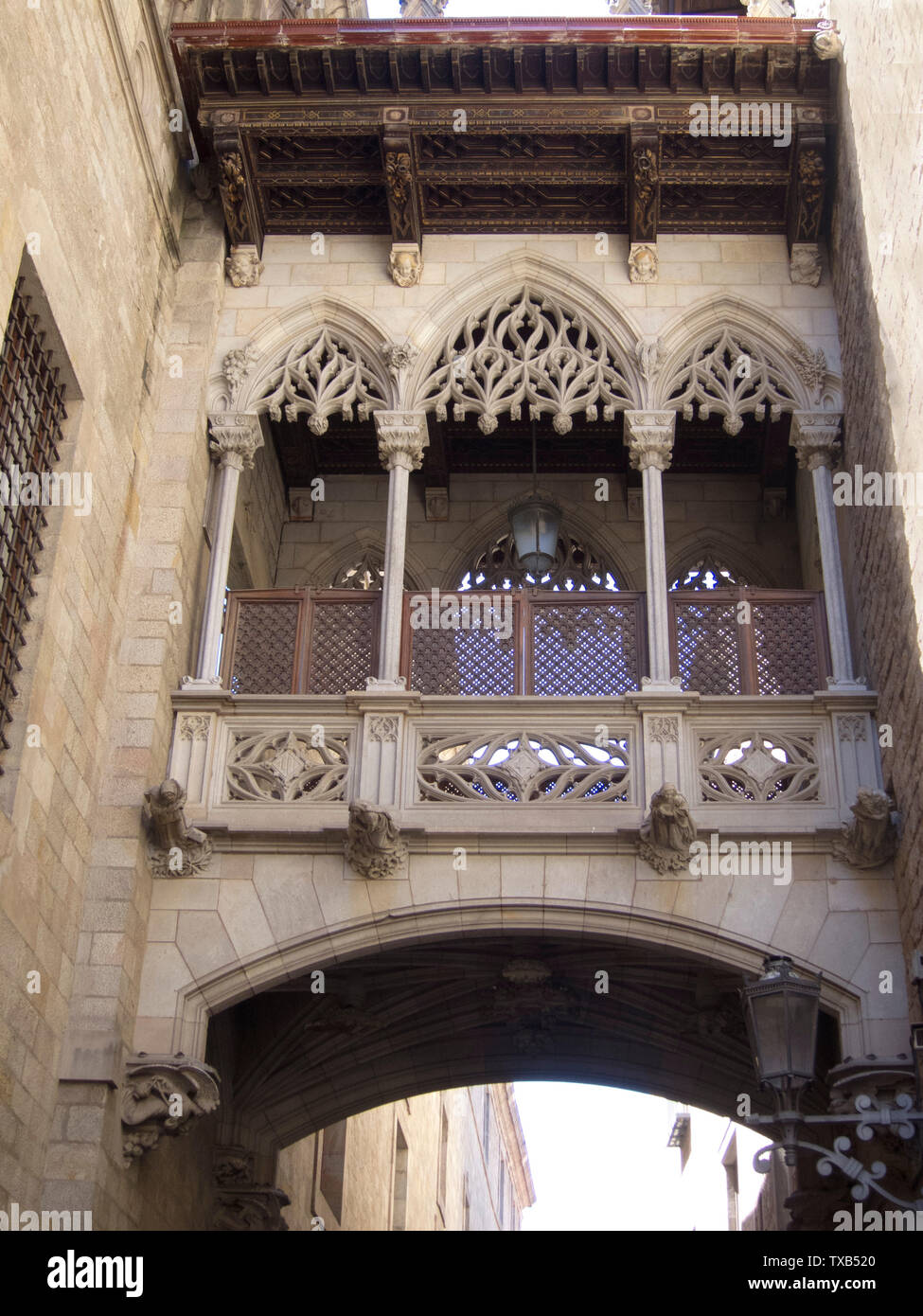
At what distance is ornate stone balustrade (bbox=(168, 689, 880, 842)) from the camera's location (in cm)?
922

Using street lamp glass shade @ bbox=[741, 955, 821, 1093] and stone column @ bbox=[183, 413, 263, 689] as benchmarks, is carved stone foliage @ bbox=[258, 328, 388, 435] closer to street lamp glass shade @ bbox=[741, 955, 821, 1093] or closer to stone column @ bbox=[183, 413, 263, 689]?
stone column @ bbox=[183, 413, 263, 689]

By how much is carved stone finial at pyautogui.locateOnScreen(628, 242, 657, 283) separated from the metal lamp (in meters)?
1.60

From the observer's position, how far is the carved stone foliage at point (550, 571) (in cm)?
1277

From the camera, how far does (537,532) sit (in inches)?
447

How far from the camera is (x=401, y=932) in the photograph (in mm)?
9070

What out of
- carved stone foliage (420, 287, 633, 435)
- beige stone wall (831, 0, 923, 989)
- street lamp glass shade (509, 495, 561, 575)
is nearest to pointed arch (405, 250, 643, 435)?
carved stone foliage (420, 287, 633, 435)

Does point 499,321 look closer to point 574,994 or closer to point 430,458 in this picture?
point 430,458

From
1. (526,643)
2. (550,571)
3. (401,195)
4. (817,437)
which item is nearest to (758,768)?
(526,643)

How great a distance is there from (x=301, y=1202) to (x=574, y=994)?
3190 mm

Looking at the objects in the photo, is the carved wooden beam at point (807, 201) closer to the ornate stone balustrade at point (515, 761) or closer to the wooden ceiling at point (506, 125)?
the wooden ceiling at point (506, 125)

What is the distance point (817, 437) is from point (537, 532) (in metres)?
1.95

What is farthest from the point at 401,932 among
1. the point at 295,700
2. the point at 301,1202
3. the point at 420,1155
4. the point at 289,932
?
the point at 420,1155

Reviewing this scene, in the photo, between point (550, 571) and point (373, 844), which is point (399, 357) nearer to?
point (550, 571)

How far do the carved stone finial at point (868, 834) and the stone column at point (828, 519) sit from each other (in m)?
0.95
